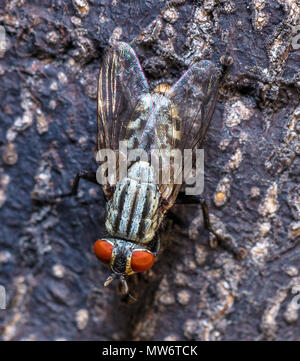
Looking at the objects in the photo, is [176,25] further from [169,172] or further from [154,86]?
[169,172]

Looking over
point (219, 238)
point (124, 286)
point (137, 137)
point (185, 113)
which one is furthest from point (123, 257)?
point (185, 113)

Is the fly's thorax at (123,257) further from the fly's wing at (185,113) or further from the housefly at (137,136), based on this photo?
the fly's wing at (185,113)

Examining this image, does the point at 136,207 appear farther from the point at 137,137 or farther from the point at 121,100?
the point at 121,100

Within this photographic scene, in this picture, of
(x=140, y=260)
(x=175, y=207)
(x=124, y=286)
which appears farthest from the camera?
(x=175, y=207)

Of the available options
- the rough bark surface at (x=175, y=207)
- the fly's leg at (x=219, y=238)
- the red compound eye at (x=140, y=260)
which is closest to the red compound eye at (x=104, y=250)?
the red compound eye at (x=140, y=260)

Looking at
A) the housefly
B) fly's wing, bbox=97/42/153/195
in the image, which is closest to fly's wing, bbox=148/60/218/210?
the housefly

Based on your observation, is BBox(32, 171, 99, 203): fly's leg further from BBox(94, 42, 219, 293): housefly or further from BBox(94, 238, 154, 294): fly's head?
BBox(94, 238, 154, 294): fly's head

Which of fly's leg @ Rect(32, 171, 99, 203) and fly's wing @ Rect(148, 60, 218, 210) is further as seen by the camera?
fly's leg @ Rect(32, 171, 99, 203)
